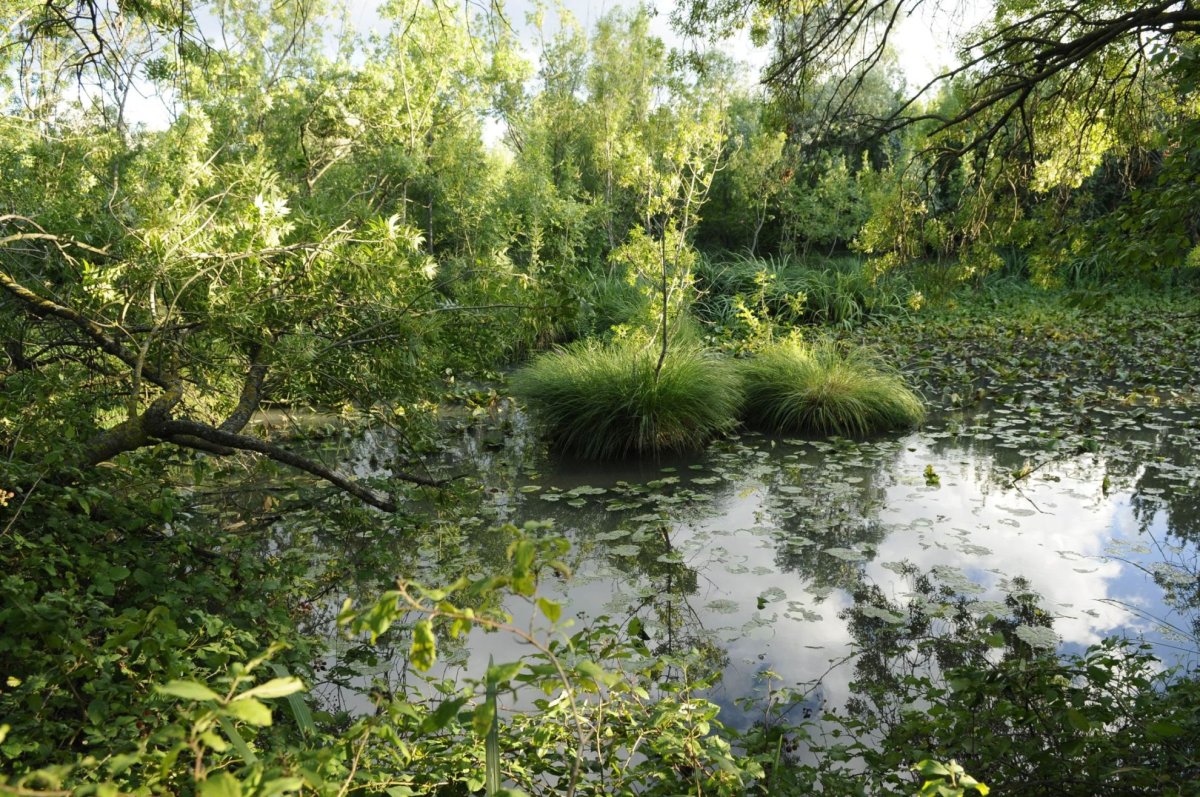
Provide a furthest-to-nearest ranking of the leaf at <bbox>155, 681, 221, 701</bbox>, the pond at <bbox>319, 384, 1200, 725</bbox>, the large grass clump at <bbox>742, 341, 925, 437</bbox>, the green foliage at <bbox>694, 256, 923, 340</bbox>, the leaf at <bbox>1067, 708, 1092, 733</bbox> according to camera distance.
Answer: the green foliage at <bbox>694, 256, 923, 340</bbox> < the large grass clump at <bbox>742, 341, 925, 437</bbox> < the pond at <bbox>319, 384, 1200, 725</bbox> < the leaf at <bbox>1067, 708, 1092, 733</bbox> < the leaf at <bbox>155, 681, 221, 701</bbox>

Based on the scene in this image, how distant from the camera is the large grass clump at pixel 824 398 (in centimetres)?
722

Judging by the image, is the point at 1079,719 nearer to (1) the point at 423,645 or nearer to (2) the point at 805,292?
(1) the point at 423,645

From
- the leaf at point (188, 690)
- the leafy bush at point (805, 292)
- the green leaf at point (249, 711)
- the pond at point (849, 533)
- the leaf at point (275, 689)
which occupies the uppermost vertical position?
the leafy bush at point (805, 292)

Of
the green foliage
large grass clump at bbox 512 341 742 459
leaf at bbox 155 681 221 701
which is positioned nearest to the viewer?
leaf at bbox 155 681 221 701

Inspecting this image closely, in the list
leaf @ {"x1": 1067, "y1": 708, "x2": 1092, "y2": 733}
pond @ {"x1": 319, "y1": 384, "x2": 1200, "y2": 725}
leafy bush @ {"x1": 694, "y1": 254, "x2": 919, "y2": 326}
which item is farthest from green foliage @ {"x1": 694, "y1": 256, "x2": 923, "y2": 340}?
leaf @ {"x1": 1067, "y1": 708, "x2": 1092, "y2": 733}

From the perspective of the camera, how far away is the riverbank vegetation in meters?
1.91

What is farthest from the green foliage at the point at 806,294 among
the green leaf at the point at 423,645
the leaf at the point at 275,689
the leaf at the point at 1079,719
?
the leaf at the point at 275,689

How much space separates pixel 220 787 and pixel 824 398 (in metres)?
6.77

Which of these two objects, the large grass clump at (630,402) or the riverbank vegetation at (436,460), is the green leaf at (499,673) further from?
the large grass clump at (630,402)

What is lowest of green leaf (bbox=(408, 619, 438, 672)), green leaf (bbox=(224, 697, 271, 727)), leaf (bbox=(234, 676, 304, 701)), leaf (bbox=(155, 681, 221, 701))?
green leaf (bbox=(408, 619, 438, 672))

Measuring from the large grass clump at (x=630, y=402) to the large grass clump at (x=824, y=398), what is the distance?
0.43 metres

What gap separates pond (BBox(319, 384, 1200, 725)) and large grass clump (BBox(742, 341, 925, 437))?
0.32 metres

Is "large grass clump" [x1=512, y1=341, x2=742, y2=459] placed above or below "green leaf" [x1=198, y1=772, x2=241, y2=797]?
above

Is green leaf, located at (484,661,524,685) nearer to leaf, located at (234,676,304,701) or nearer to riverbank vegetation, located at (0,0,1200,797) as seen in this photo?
riverbank vegetation, located at (0,0,1200,797)
